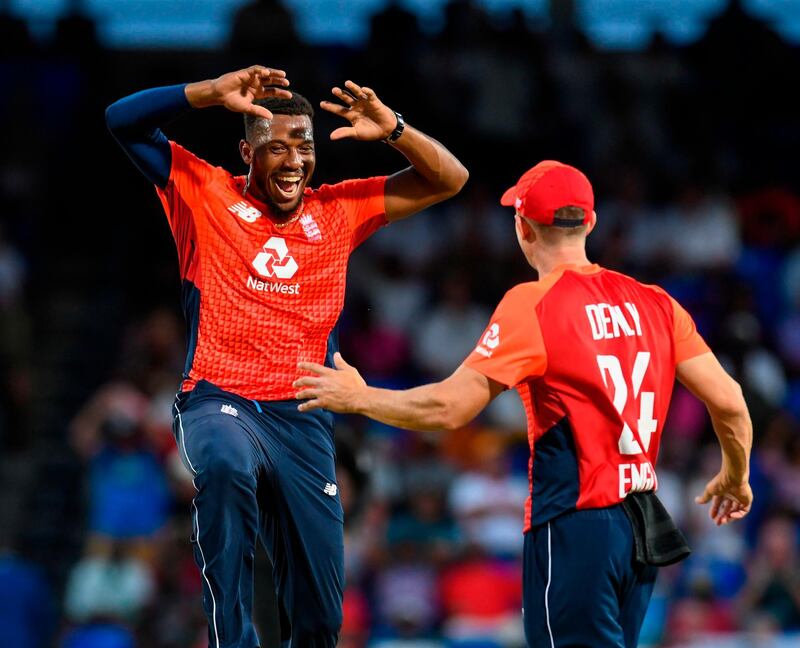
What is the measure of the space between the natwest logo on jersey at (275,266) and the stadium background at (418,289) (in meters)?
2.67

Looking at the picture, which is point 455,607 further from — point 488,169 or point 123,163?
point 123,163

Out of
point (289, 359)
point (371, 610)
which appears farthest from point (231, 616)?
point (371, 610)

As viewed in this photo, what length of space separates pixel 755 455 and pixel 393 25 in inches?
242

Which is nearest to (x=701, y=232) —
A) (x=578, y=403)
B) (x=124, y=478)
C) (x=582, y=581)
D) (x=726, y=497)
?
(x=124, y=478)

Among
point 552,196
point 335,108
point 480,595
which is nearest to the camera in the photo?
point 552,196

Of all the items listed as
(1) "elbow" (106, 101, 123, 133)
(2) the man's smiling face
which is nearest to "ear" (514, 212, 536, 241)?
(2) the man's smiling face

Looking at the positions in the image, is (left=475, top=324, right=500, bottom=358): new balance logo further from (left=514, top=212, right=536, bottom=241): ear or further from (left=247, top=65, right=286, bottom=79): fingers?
(left=247, top=65, right=286, bottom=79): fingers

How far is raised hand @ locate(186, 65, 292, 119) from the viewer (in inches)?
235

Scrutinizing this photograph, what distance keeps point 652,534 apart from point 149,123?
8.93 feet

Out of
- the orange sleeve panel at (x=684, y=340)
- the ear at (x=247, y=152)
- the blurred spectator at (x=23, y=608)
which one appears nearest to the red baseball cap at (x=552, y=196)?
the orange sleeve panel at (x=684, y=340)

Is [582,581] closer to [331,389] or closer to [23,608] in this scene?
[331,389]

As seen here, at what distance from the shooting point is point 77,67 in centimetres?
1500

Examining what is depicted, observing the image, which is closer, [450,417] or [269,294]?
[450,417]

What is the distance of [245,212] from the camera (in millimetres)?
6289
